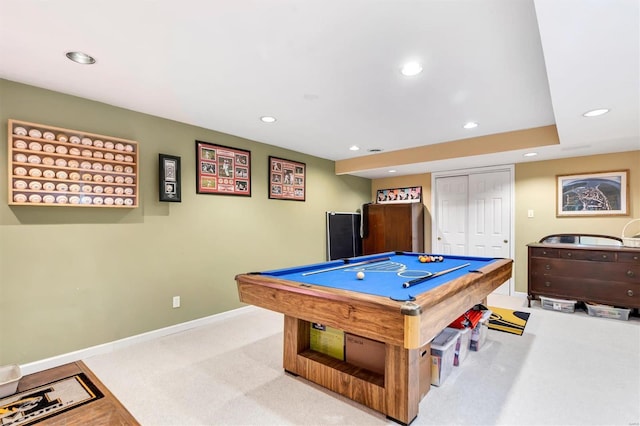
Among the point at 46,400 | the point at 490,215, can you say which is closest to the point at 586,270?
the point at 490,215

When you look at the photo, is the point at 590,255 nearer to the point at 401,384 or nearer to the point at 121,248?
the point at 401,384

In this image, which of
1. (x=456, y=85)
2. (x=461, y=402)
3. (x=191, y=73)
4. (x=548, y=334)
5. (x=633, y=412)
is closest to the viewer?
(x=633, y=412)

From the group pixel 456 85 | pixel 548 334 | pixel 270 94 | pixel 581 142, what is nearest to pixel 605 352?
pixel 548 334

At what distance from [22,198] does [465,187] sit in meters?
5.63

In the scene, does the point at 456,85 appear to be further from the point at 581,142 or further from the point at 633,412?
the point at 633,412

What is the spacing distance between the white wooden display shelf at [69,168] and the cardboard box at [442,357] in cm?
288

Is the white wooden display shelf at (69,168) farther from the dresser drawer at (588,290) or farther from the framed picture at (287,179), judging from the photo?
the dresser drawer at (588,290)

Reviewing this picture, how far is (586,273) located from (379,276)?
3126 millimetres

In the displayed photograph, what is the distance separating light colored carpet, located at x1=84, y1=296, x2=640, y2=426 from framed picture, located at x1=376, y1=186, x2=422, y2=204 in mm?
3100

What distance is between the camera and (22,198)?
90.5 inches

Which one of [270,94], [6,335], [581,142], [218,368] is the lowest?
[218,368]

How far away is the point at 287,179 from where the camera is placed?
4.51m

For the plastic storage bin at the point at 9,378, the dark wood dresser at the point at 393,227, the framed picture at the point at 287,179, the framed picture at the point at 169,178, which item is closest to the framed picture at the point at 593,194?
the dark wood dresser at the point at 393,227

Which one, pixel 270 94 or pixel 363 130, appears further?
pixel 363 130
